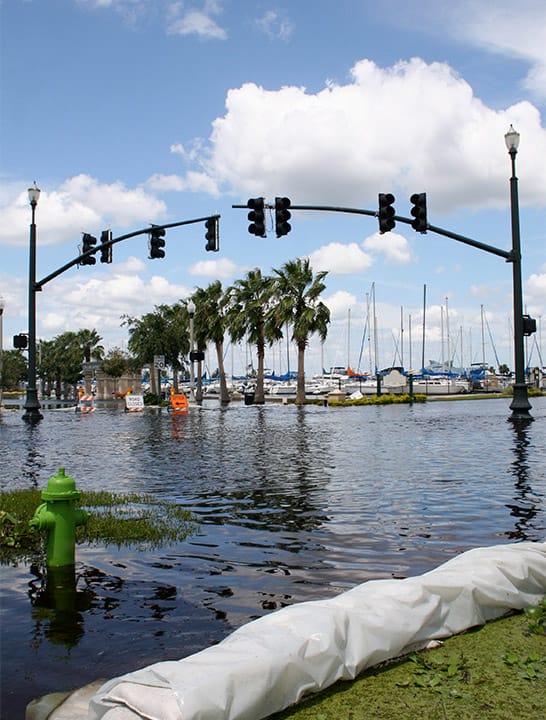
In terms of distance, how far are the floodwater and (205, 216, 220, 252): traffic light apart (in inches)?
333

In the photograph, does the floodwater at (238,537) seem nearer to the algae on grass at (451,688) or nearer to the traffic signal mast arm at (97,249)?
the algae on grass at (451,688)

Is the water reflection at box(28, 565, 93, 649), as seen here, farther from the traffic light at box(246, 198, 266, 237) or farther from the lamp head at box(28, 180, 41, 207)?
the lamp head at box(28, 180, 41, 207)

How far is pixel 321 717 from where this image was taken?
3.15m

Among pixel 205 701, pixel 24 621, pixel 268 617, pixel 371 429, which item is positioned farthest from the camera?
pixel 371 429

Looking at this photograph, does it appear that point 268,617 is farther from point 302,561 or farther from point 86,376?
point 86,376

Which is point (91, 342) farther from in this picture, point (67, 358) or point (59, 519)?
point (59, 519)

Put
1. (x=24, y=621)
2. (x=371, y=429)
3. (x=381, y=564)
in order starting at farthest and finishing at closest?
(x=371, y=429)
(x=381, y=564)
(x=24, y=621)

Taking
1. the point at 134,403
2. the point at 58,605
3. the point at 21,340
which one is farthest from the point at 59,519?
the point at 134,403

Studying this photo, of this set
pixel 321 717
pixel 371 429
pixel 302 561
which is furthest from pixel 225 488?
pixel 371 429

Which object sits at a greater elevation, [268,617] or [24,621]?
[268,617]

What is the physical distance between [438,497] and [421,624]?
626 centimetres

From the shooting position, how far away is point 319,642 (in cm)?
352

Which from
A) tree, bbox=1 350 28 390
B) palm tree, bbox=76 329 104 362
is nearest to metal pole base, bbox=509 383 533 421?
palm tree, bbox=76 329 104 362

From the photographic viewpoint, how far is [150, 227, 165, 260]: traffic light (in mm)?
24453
